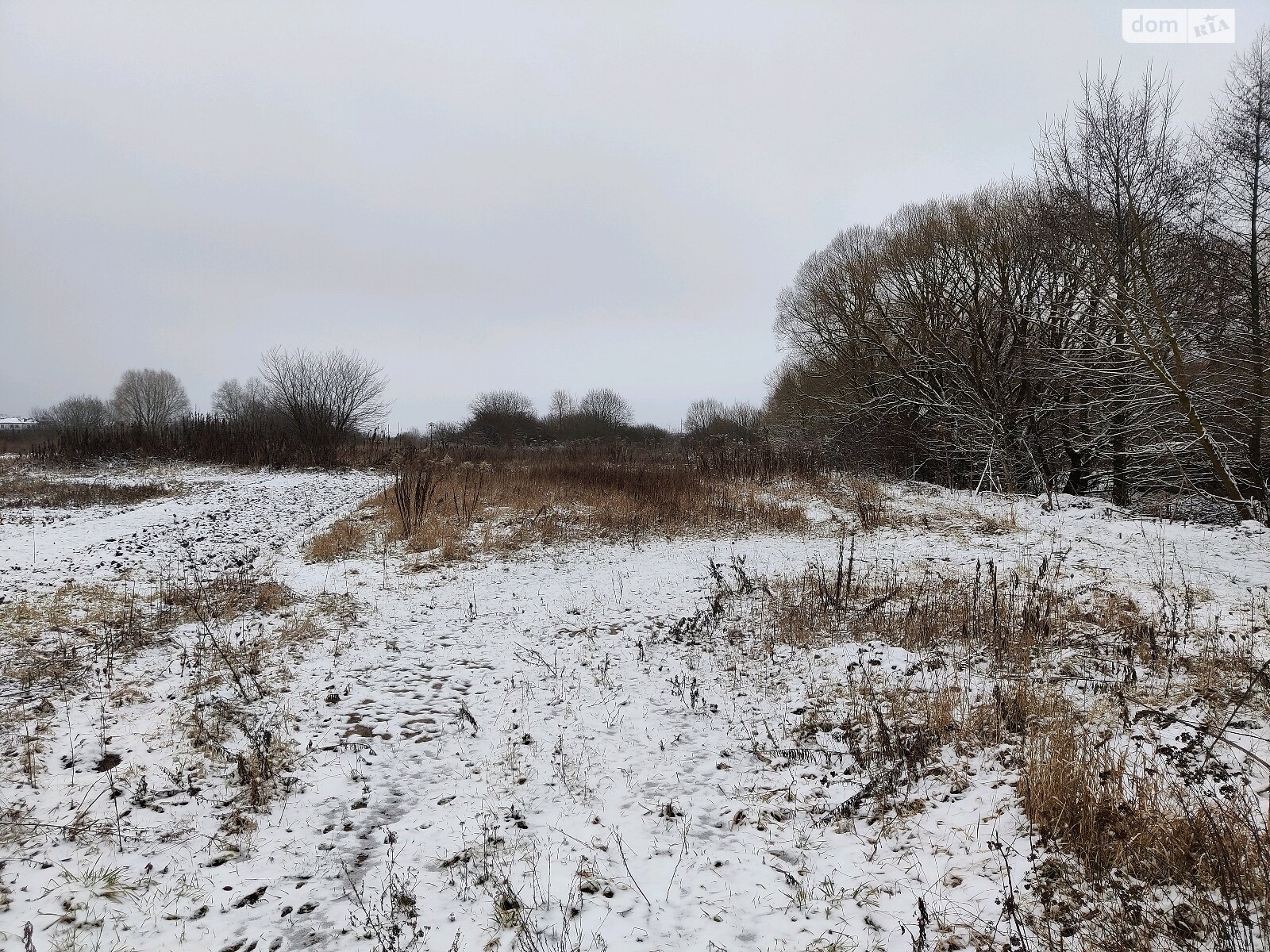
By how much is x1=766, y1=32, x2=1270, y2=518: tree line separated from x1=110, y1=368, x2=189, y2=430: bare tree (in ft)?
207

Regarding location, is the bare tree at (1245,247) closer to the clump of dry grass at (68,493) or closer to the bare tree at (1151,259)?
the bare tree at (1151,259)

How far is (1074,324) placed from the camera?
1169 cm

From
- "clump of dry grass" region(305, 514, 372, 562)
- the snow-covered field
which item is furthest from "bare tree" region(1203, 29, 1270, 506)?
"clump of dry grass" region(305, 514, 372, 562)

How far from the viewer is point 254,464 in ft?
88.7

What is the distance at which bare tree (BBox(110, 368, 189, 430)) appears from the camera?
58531 millimetres

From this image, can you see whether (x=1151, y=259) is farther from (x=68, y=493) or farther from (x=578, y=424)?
(x=578, y=424)

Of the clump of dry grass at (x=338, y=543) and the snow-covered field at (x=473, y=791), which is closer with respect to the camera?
the snow-covered field at (x=473, y=791)

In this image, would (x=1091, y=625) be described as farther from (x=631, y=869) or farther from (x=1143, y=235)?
(x=1143, y=235)

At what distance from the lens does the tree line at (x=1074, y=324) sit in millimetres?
10258

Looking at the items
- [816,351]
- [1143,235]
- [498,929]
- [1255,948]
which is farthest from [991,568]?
[816,351]

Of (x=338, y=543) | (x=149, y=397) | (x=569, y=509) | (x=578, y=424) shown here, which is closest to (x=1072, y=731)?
(x=338, y=543)

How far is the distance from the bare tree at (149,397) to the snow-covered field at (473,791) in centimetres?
6493

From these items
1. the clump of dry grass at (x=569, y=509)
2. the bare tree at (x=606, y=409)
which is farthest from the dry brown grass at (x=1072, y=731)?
the bare tree at (x=606, y=409)

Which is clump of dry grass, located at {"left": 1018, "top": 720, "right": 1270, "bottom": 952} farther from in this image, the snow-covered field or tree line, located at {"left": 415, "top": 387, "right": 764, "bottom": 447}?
tree line, located at {"left": 415, "top": 387, "right": 764, "bottom": 447}
